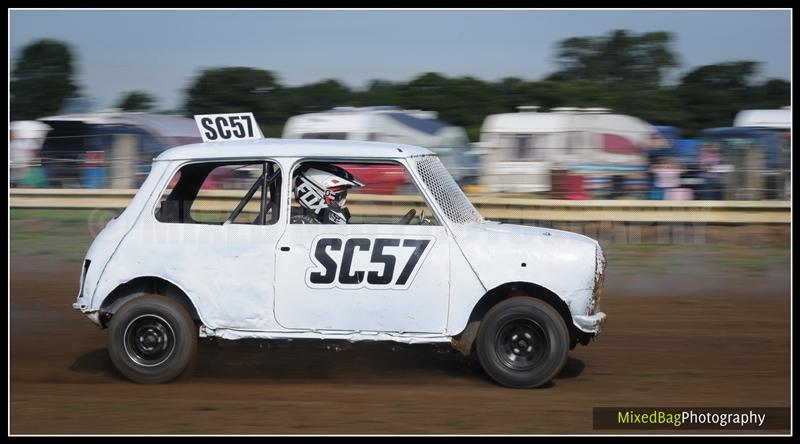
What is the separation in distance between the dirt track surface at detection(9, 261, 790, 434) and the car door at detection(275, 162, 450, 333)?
24 cm

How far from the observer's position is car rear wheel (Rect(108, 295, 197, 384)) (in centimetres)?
670

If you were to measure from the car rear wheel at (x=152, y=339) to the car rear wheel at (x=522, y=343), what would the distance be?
7.12 ft

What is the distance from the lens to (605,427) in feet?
19.0

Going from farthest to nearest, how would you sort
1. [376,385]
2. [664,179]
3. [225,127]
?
[664,179], [225,127], [376,385]

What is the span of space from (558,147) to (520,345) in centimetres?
1356

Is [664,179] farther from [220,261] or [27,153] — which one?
[27,153]

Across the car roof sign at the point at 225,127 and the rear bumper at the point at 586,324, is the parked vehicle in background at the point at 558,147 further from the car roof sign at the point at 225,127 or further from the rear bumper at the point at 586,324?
the rear bumper at the point at 586,324

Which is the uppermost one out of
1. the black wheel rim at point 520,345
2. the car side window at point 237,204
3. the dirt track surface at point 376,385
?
the car side window at point 237,204

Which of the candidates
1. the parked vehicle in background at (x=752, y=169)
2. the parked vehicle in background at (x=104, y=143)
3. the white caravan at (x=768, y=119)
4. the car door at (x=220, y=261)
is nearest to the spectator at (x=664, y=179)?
the parked vehicle in background at (x=752, y=169)

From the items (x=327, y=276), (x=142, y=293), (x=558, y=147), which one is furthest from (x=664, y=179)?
(x=142, y=293)

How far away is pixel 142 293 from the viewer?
688cm

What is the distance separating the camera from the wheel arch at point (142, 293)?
682 centimetres

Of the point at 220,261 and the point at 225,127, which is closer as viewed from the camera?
the point at 220,261

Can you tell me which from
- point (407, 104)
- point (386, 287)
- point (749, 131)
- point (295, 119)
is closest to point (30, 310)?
point (386, 287)
